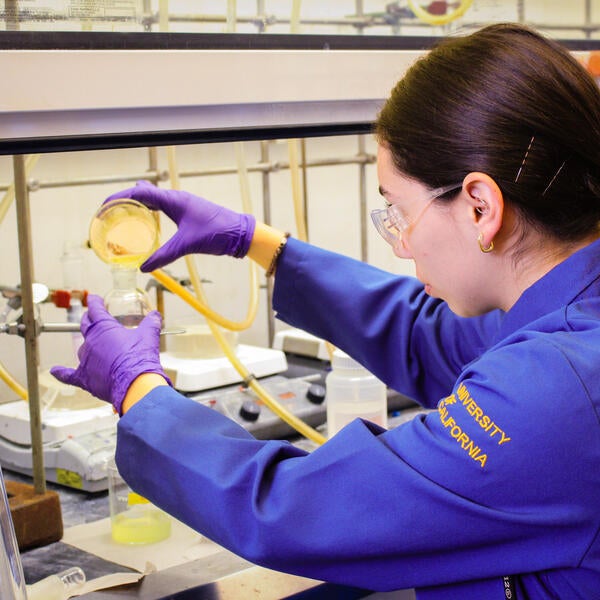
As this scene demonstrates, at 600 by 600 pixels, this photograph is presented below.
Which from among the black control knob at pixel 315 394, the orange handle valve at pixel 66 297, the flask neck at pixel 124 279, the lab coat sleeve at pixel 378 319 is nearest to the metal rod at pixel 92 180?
the orange handle valve at pixel 66 297

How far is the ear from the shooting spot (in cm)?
108

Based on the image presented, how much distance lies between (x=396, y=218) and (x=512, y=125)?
21cm

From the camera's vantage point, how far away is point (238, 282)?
317 centimetres

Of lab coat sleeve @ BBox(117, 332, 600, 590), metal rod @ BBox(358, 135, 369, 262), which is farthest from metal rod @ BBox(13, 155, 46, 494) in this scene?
metal rod @ BBox(358, 135, 369, 262)

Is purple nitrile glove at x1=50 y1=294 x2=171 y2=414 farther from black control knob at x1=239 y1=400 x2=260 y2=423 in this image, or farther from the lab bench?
black control knob at x1=239 y1=400 x2=260 y2=423

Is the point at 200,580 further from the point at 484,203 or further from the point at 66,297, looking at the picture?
the point at 66,297

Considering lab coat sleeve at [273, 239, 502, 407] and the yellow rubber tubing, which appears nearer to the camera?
lab coat sleeve at [273, 239, 502, 407]

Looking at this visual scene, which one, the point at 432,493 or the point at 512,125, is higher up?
the point at 512,125

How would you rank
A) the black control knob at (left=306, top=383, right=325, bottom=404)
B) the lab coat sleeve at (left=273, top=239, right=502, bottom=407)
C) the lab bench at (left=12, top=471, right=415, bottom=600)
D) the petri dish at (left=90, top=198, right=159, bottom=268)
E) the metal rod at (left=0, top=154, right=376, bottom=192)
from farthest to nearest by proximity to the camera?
the metal rod at (left=0, top=154, right=376, bottom=192), the black control knob at (left=306, top=383, right=325, bottom=404), the lab coat sleeve at (left=273, top=239, right=502, bottom=407), the petri dish at (left=90, top=198, right=159, bottom=268), the lab bench at (left=12, top=471, right=415, bottom=600)

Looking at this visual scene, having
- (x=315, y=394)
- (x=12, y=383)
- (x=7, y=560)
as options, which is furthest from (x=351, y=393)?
(x=7, y=560)

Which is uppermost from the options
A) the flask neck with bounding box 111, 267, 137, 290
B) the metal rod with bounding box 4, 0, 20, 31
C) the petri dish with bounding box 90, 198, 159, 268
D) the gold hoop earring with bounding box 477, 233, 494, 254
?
the metal rod with bounding box 4, 0, 20, 31

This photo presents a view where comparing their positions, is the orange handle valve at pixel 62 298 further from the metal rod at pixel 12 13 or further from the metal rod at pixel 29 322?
the metal rod at pixel 12 13

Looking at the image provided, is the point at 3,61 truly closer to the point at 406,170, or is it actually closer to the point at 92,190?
the point at 406,170

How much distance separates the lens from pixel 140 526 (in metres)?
1.59
